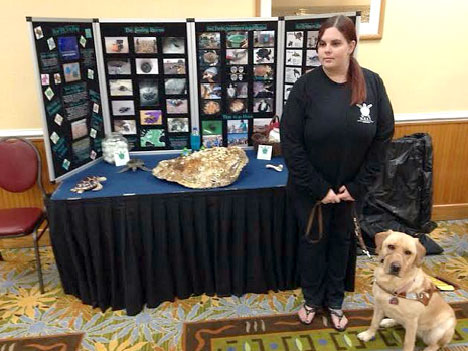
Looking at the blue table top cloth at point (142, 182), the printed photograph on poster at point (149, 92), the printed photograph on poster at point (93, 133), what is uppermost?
the printed photograph on poster at point (149, 92)

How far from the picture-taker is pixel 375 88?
73.7 inches

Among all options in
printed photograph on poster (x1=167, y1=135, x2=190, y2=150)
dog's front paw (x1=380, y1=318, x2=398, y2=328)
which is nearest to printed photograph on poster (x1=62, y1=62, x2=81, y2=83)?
printed photograph on poster (x1=167, y1=135, x2=190, y2=150)

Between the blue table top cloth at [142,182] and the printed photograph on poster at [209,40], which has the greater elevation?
the printed photograph on poster at [209,40]

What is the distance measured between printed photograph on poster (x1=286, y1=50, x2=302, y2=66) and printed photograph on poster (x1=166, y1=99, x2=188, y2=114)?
2.41 feet

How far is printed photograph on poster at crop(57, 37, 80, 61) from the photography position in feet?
7.80

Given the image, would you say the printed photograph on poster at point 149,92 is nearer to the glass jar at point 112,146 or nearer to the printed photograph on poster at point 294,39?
the glass jar at point 112,146

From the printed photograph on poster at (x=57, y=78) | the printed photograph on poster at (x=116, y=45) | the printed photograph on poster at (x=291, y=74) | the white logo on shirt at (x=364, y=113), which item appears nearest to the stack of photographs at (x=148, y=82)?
the printed photograph on poster at (x=116, y=45)

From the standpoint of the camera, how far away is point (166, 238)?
2334 mm

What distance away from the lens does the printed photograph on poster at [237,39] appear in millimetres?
2729

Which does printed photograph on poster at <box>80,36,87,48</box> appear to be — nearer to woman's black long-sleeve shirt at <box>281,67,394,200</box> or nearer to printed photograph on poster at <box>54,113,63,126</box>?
printed photograph on poster at <box>54,113,63,126</box>

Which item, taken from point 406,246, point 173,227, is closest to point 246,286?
point 173,227

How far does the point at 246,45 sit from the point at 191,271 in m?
1.48

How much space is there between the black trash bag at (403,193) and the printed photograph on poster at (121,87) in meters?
1.80

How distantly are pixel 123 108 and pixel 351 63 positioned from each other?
5.15 feet
